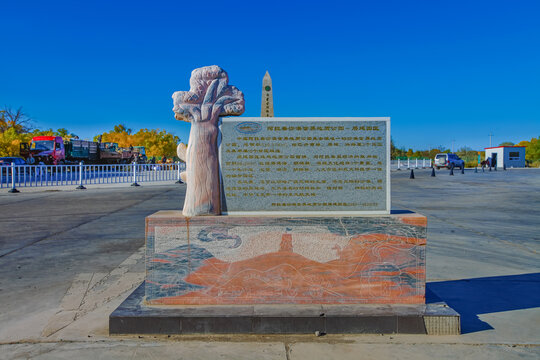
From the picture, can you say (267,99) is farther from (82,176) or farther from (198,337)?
(82,176)

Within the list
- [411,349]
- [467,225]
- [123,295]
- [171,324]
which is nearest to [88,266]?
[123,295]

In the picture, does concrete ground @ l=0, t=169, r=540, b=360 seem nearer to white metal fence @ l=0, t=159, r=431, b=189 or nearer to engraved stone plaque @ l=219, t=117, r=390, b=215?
engraved stone plaque @ l=219, t=117, r=390, b=215

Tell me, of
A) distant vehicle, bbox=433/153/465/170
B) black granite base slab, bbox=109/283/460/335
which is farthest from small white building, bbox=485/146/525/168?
black granite base slab, bbox=109/283/460/335

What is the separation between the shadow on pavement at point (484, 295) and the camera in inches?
151

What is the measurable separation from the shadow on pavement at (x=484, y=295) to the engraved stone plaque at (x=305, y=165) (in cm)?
122

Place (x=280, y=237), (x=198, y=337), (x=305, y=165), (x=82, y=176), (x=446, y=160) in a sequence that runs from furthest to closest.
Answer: (x=446, y=160) < (x=82, y=176) < (x=305, y=165) < (x=280, y=237) < (x=198, y=337)

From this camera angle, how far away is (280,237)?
12.0ft

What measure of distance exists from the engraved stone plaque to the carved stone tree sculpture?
3.7 inches

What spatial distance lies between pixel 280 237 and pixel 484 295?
2.43m

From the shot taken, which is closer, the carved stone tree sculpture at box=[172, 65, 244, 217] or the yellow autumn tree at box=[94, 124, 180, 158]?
the carved stone tree sculpture at box=[172, 65, 244, 217]

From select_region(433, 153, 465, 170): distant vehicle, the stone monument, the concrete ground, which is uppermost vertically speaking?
select_region(433, 153, 465, 170): distant vehicle

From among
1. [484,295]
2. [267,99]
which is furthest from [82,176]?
[484,295]

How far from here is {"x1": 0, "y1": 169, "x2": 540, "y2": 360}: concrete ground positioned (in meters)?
3.14

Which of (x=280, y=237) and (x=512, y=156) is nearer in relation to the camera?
(x=280, y=237)
